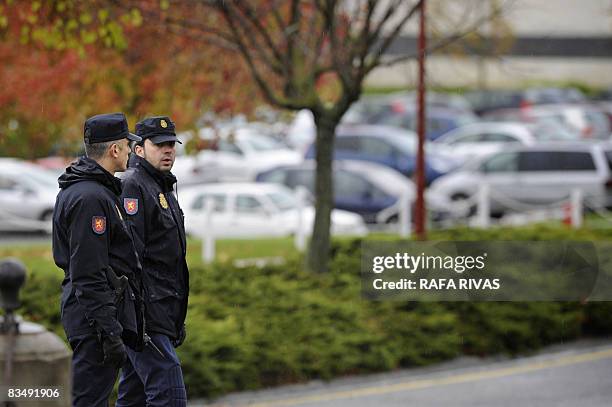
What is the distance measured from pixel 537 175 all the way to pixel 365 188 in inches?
169

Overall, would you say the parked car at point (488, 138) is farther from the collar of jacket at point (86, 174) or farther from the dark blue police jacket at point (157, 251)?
the collar of jacket at point (86, 174)

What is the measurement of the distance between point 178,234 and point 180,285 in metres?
0.27

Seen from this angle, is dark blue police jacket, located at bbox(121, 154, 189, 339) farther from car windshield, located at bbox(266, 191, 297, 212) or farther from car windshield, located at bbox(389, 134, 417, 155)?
car windshield, located at bbox(389, 134, 417, 155)

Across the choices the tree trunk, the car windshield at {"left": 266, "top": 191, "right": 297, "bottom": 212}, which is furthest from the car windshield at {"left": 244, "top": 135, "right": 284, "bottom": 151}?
the tree trunk

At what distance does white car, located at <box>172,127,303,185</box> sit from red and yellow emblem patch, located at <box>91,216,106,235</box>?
22.4 metres

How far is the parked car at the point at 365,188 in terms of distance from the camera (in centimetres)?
2447

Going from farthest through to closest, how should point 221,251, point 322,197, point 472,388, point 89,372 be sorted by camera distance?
point 221,251
point 322,197
point 472,388
point 89,372

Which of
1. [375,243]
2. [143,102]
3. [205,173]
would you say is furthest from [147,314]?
[205,173]

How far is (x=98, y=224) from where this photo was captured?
624 cm

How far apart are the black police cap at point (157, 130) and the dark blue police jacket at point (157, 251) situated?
0.65ft

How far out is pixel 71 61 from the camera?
17.1 m

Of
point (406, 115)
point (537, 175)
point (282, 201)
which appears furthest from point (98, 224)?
point (406, 115)

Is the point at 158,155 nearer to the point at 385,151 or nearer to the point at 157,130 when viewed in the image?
the point at 157,130

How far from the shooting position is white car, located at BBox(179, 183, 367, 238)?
20859mm
